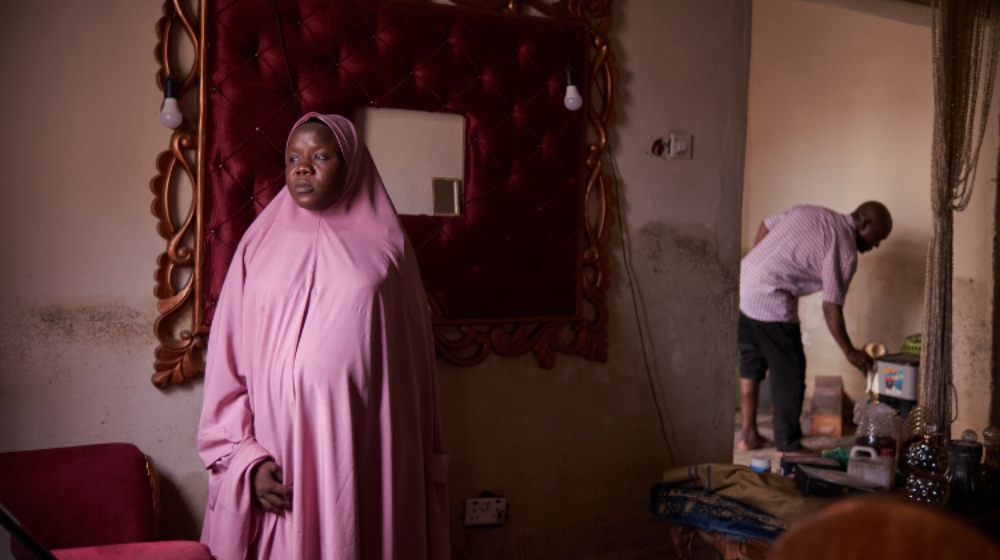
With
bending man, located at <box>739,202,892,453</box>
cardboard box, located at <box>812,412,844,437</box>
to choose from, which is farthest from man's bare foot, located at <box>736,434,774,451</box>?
cardboard box, located at <box>812,412,844,437</box>

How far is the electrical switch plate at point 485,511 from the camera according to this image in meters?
2.34

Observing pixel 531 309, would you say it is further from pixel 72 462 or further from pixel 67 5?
pixel 67 5

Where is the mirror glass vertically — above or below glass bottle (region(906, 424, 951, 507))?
above

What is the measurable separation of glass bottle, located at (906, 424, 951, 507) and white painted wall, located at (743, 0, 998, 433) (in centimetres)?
298

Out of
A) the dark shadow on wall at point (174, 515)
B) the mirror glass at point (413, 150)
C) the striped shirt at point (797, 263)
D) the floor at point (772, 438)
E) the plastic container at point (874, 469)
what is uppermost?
the mirror glass at point (413, 150)

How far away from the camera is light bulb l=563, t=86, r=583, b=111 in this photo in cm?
226

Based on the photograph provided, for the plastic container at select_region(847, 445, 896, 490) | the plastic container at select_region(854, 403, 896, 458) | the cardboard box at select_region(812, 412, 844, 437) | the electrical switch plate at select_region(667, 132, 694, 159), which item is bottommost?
the cardboard box at select_region(812, 412, 844, 437)

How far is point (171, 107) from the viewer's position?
182 cm

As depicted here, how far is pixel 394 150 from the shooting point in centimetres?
214

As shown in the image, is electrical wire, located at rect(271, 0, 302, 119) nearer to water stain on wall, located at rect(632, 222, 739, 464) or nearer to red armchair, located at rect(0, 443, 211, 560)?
red armchair, located at rect(0, 443, 211, 560)

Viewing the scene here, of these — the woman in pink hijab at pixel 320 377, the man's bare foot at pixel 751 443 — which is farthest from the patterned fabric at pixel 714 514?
the man's bare foot at pixel 751 443

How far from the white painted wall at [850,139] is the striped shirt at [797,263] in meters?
1.38

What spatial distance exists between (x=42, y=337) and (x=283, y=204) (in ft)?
2.70

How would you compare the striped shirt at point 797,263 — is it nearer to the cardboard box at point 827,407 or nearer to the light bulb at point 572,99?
the cardboard box at point 827,407
